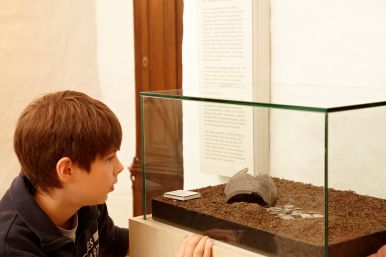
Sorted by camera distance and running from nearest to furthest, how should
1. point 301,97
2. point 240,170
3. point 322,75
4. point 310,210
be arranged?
point 310,210
point 301,97
point 240,170
point 322,75

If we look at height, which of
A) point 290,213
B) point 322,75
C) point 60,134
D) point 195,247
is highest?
point 322,75

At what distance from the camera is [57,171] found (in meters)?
1.57

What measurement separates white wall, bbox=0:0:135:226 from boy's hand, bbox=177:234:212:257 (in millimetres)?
2129

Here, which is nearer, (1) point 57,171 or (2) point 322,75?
(1) point 57,171

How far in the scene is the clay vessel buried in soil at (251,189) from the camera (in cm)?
143

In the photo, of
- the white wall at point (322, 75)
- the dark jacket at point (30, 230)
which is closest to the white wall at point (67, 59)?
the white wall at point (322, 75)

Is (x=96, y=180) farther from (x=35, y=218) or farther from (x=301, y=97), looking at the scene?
(x=301, y=97)

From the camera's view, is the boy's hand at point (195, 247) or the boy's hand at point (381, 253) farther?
the boy's hand at point (195, 247)

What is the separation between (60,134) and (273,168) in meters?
0.50

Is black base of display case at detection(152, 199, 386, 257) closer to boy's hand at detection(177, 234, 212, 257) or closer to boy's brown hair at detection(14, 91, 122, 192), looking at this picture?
boy's hand at detection(177, 234, 212, 257)

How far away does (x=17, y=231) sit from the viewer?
152cm

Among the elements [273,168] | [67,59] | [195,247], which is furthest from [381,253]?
[67,59]

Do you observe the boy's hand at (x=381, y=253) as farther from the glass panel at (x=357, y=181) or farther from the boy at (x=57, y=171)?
the boy at (x=57, y=171)

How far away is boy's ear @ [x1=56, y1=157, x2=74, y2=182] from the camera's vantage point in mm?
1556
